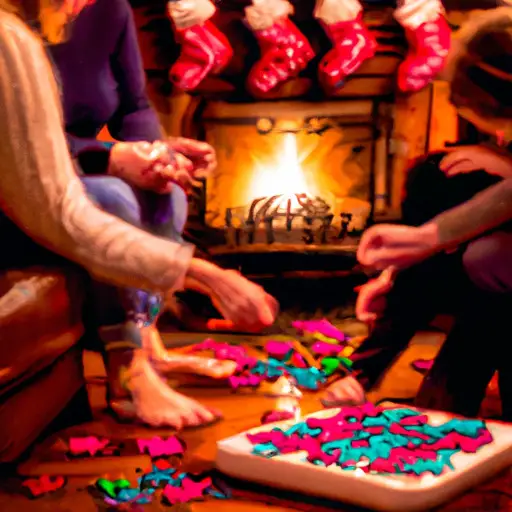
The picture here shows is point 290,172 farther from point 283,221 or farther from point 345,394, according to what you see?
point 345,394

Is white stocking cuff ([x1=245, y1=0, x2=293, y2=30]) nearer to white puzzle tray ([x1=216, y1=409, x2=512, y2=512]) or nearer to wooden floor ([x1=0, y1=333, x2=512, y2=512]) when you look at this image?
wooden floor ([x1=0, y1=333, x2=512, y2=512])

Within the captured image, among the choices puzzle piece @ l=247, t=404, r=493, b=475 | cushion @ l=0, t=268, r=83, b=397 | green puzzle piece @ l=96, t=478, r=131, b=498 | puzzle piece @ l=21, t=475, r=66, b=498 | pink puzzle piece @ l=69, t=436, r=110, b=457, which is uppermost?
cushion @ l=0, t=268, r=83, b=397

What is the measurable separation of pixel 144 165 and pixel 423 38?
541 millimetres

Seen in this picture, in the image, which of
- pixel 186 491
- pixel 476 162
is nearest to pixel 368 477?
pixel 186 491

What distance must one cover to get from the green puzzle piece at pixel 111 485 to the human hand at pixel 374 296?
21.0 inches

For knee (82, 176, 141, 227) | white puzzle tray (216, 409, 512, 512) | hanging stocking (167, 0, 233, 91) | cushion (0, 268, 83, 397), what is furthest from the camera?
hanging stocking (167, 0, 233, 91)

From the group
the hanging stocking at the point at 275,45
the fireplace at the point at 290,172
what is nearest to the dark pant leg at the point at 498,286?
the fireplace at the point at 290,172

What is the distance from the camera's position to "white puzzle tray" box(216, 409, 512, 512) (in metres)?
0.94

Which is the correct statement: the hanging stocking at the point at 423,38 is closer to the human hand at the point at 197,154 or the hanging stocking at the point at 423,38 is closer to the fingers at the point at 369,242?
the fingers at the point at 369,242

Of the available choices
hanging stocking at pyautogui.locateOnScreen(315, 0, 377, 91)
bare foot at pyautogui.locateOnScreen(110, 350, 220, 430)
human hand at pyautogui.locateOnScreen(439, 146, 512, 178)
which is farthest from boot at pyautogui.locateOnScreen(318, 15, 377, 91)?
bare foot at pyautogui.locateOnScreen(110, 350, 220, 430)

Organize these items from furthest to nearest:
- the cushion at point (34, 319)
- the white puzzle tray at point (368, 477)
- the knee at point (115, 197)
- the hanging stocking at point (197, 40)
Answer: the hanging stocking at point (197, 40), the knee at point (115, 197), the cushion at point (34, 319), the white puzzle tray at point (368, 477)

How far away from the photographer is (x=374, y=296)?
130cm

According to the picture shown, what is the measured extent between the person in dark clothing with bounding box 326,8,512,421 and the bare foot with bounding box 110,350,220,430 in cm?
28

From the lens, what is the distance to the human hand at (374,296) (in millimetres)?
1288
